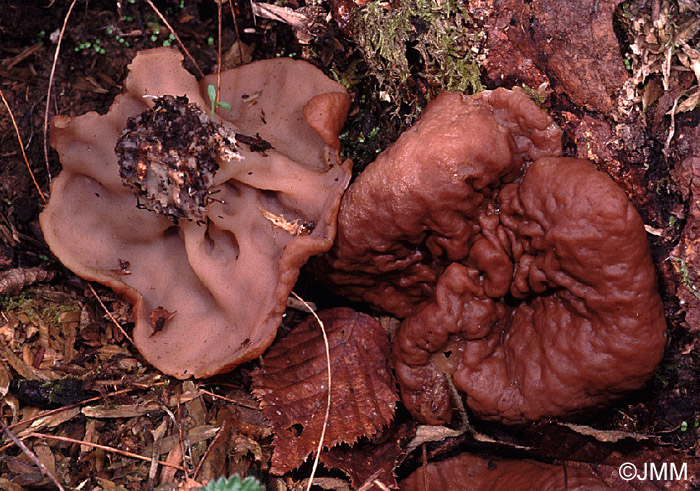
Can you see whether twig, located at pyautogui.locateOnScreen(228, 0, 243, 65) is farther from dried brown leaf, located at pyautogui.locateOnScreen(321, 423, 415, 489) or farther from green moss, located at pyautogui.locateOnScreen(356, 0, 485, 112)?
dried brown leaf, located at pyautogui.locateOnScreen(321, 423, 415, 489)

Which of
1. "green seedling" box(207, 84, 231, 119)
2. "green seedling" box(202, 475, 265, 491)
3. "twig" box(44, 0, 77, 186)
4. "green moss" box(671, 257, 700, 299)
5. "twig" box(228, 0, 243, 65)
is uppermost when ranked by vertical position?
"green moss" box(671, 257, 700, 299)

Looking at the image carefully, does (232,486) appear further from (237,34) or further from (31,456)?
(237,34)

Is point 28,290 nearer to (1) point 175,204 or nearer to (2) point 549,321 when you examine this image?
(1) point 175,204

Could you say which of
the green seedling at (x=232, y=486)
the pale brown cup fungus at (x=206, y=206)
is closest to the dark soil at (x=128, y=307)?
the pale brown cup fungus at (x=206, y=206)

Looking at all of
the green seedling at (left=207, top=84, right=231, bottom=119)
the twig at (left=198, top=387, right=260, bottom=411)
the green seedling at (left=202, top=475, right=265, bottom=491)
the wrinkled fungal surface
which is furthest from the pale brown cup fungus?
the wrinkled fungal surface

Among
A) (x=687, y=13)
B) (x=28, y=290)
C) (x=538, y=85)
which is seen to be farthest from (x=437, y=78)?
(x=28, y=290)
